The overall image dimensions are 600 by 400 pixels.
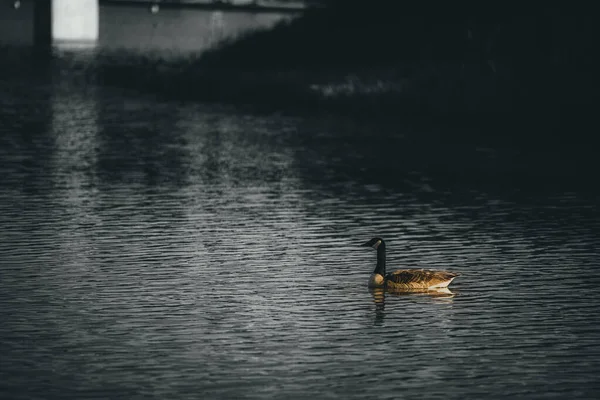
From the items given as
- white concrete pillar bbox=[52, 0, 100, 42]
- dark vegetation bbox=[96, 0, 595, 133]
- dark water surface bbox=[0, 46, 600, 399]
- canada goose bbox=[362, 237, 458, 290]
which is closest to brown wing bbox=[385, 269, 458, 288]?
canada goose bbox=[362, 237, 458, 290]

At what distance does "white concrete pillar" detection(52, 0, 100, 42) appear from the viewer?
128875 millimetres

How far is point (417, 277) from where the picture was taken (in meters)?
21.6

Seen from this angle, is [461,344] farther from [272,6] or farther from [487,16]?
[272,6]

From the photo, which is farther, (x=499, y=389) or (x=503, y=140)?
(x=503, y=140)

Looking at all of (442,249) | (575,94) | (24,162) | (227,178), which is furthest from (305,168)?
(575,94)

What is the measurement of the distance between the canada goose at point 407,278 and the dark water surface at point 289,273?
0.64ft

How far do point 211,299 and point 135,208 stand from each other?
10.1 m

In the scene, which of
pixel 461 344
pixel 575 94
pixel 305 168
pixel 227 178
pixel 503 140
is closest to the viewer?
pixel 461 344

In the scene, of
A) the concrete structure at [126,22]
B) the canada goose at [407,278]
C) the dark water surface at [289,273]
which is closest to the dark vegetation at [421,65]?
the dark water surface at [289,273]

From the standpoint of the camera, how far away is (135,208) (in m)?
30.9

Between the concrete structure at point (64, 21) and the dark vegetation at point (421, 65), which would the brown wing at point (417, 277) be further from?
the concrete structure at point (64, 21)

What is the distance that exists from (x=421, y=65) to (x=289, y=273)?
40144mm

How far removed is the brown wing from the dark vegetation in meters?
32.0

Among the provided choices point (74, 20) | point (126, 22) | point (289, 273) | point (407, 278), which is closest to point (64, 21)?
point (74, 20)
